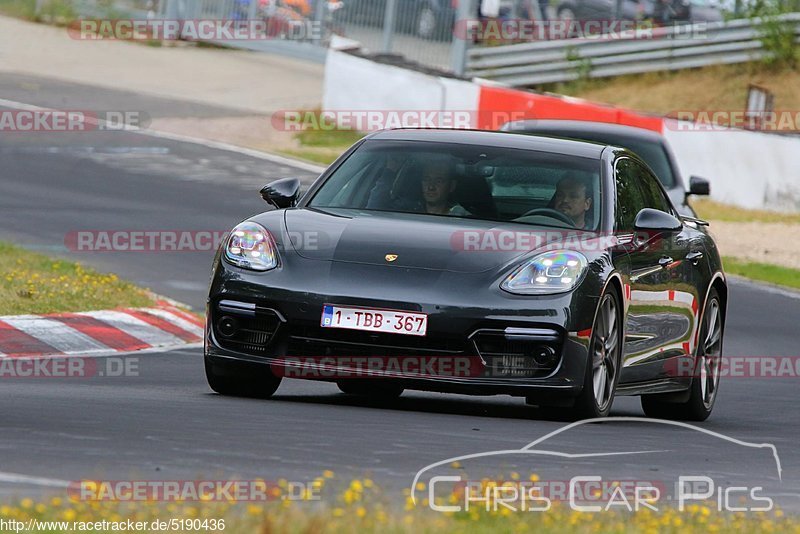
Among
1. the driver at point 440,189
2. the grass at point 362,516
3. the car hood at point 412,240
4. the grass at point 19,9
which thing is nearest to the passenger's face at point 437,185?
the driver at point 440,189

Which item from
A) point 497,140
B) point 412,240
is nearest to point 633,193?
point 497,140

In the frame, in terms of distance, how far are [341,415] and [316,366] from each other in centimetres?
29

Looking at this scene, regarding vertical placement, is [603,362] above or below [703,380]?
above

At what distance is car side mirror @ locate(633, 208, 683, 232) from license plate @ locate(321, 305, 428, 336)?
1577 millimetres

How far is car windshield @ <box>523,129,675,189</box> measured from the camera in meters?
16.7

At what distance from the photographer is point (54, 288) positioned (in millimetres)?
12344

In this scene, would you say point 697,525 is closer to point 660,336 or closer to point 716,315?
point 660,336

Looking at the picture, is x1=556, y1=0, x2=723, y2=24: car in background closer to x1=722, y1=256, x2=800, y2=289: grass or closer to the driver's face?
x1=722, y1=256, x2=800, y2=289: grass

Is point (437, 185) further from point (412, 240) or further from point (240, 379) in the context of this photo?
point (240, 379)

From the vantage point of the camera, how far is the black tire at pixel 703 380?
10.1 meters

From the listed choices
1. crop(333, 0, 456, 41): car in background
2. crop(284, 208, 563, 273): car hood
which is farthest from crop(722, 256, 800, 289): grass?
crop(333, 0, 456, 41): car in background

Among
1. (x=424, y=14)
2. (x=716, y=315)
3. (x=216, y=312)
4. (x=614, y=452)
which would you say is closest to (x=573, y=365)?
(x=614, y=452)

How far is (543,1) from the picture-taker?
117ft

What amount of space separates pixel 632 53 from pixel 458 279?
2805 cm
